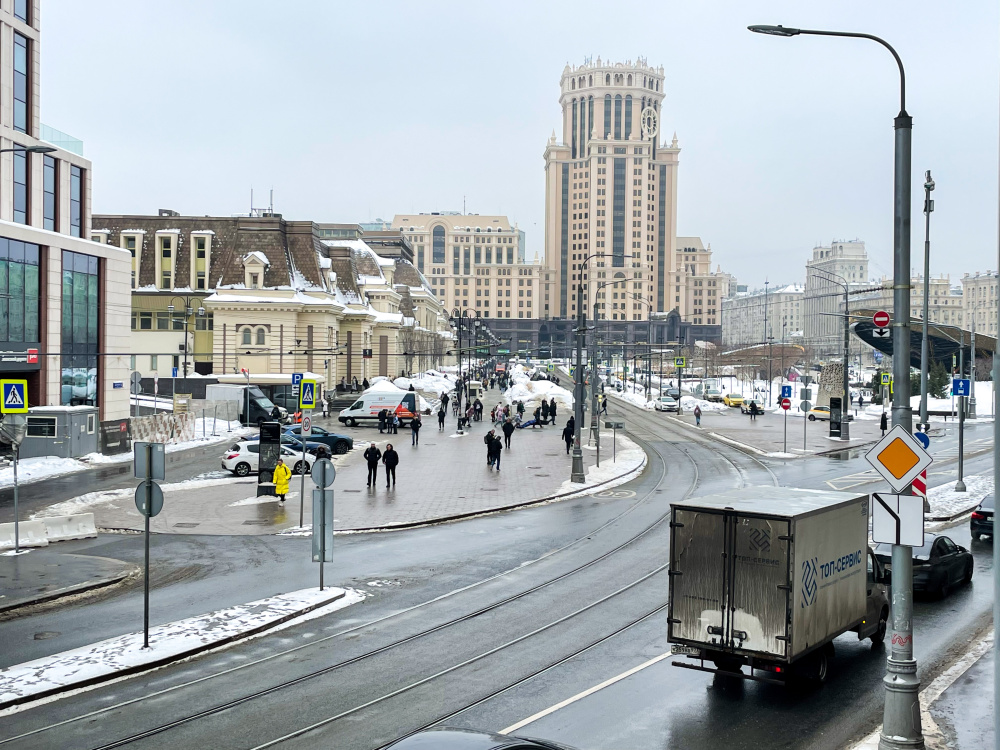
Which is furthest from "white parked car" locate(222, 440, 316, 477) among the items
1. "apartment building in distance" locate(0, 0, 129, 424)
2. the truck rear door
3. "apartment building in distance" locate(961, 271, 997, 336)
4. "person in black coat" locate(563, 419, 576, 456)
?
"apartment building in distance" locate(961, 271, 997, 336)

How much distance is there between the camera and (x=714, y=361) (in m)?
139

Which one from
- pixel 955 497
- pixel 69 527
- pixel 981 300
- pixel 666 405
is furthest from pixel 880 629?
pixel 981 300

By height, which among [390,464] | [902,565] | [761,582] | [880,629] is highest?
[902,565]

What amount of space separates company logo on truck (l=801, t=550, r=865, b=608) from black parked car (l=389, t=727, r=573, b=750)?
494cm

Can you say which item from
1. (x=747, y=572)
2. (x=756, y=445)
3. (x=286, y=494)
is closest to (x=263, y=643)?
(x=747, y=572)

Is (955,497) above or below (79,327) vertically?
below

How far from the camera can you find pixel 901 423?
969 cm

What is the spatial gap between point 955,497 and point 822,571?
20.1 metres

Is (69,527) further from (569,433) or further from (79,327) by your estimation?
(79,327)

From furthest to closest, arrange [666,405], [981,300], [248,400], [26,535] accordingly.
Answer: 1. [981,300]
2. [666,405]
3. [248,400]
4. [26,535]

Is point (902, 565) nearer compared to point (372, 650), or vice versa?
point (902, 565)

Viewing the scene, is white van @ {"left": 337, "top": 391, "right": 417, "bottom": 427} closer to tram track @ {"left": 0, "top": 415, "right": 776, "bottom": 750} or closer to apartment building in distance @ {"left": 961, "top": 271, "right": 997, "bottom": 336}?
tram track @ {"left": 0, "top": 415, "right": 776, "bottom": 750}

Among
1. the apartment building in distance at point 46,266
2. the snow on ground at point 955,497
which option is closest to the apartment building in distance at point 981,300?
the snow on ground at point 955,497

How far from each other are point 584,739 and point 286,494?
20239 millimetres
